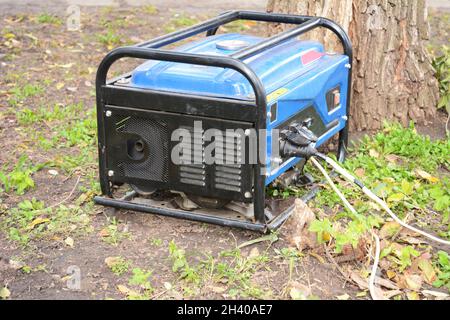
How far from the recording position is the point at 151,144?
3408 mm

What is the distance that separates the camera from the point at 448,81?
4.76m

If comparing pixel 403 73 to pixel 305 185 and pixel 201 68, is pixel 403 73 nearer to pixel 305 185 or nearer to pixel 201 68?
pixel 305 185

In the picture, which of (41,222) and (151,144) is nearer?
(151,144)

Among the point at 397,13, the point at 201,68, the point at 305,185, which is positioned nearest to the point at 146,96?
the point at 201,68

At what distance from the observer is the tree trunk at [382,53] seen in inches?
173

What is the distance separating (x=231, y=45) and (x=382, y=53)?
1.25 m

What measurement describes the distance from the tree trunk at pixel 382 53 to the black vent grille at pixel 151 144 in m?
1.41

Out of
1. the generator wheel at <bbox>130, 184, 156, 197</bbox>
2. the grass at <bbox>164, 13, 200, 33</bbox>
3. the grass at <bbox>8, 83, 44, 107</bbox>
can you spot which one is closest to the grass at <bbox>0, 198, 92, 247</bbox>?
the generator wheel at <bbox>130, 184, 156, 197</bbox>

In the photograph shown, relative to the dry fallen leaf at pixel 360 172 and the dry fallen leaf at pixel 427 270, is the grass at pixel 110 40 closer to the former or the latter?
the dry fallen leaf at pixel 360 172

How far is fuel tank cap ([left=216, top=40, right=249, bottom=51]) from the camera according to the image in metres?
3.61

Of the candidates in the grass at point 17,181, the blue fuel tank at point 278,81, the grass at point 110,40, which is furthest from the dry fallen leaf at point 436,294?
the grass at point 110,40

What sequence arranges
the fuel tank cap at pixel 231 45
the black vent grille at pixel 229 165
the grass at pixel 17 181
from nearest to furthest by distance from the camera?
the black vent grille at pixel 229 165 → the fuel tank cap at pixel 231 45 → the grass at pixel 17 181

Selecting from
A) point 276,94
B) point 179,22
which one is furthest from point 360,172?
point 179,22

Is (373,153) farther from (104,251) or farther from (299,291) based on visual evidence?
(104,251)
